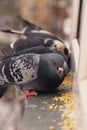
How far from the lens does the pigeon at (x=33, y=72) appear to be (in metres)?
0.78

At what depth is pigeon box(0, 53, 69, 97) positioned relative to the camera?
0.78 metres

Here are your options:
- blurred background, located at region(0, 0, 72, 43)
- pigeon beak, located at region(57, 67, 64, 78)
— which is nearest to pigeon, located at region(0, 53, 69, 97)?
pigeon beak, located at region(57, 67, 64, 78)

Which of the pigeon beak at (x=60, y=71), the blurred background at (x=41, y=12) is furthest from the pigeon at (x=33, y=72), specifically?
the blurred background at (x=41, y=12)

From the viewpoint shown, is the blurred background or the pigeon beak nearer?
the pigeon beak

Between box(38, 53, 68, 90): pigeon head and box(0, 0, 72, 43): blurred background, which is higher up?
box(38, 53, 68, 90): pigeon head

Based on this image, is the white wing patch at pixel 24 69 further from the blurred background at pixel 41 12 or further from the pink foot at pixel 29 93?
the blurred background at pixel 41 12

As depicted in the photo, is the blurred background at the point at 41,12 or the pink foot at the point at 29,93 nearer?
the pink foot at the point at 29,93

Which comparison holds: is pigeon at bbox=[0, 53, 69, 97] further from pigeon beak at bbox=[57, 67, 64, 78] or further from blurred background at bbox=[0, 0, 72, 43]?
blurred background at bbox=[0, 0, 72, 43]

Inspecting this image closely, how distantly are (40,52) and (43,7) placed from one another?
89 cm

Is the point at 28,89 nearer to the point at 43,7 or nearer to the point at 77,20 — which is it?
the point at 77,20

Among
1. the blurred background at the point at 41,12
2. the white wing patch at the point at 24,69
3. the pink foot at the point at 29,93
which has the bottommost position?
the blurred background at the point at 41,12

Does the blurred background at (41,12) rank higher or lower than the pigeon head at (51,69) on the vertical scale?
lower

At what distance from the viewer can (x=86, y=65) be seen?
63 centimetres

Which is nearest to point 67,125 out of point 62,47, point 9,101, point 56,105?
point 56,105
